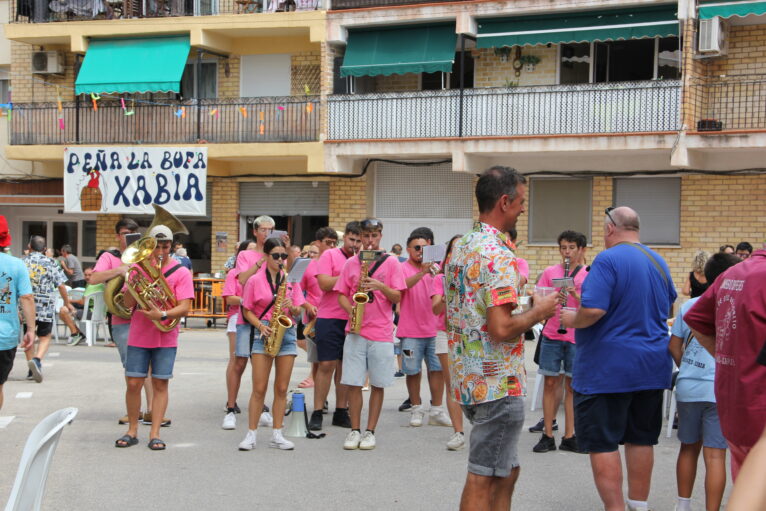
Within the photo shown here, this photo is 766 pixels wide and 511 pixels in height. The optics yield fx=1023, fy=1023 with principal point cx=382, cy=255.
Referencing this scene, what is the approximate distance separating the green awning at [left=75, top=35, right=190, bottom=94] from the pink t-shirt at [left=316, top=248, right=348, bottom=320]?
16180 millimetres

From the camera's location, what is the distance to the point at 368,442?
915cm

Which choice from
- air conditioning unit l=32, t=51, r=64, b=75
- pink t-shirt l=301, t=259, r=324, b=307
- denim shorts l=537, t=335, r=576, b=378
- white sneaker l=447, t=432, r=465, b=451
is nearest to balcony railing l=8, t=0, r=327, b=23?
air conditioning unit l=32, t=51, r=64, b=75

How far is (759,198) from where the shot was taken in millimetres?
21234

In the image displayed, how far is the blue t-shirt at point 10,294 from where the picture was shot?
7840 mm

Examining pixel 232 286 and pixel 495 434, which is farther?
pixel 232 286

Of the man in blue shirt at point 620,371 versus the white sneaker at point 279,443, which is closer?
the man in blue shirt at point 620,371

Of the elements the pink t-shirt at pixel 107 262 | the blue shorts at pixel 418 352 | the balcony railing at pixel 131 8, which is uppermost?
the balcony railing at pixel 131 8

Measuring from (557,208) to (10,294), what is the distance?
17.1m

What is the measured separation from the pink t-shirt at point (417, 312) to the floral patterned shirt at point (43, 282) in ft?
19.5

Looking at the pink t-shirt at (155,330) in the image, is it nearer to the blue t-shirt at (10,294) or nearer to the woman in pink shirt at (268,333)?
the woman in pink shirt at (268,333)

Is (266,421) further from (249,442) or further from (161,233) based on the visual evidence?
(161,233)

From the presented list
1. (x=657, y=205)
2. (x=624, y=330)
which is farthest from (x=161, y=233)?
(x=657, y=205)

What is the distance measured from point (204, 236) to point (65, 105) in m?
5.04

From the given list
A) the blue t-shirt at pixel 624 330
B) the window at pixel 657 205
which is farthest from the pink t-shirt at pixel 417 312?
the window at pixel 657 205
